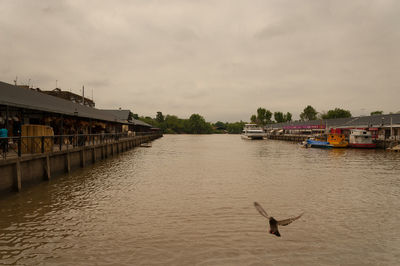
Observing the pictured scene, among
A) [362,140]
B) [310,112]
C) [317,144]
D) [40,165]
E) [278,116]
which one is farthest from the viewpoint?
[278,116]

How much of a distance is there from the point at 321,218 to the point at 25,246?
33.9 feet

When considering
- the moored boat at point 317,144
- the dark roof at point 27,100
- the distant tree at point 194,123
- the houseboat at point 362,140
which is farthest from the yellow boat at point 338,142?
the distant tree at point 194,123

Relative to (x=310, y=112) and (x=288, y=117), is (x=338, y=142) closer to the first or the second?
(x=310, y=112)

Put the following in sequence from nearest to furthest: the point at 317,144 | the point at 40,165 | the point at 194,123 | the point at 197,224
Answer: the point at 197,224 < the point at 40,165 < the point at 317,144 < the point at 194,123

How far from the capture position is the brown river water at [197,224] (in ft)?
24.4

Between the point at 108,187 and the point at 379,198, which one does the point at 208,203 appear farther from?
the point at 379,198

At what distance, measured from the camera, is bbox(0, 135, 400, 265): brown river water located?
293 inches

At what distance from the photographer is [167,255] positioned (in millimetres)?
7469

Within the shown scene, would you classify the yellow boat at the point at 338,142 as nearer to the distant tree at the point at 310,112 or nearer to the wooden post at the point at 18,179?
the wooden post at the point at 18,179

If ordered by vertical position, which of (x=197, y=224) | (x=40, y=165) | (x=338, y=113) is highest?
(x=338, y=113)

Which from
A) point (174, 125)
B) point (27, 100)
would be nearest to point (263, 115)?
point (174, 125)

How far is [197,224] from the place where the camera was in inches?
389

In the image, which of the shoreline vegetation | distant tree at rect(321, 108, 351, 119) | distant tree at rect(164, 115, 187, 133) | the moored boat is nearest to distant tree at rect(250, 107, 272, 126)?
the shoreline vegetation

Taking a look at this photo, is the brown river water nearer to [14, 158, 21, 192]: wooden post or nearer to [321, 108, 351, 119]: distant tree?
[14, 158, 21, 192]: wooden post
